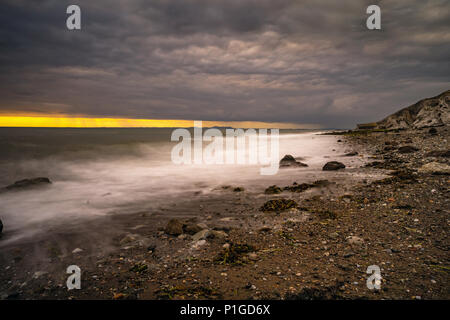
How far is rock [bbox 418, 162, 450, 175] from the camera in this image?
7.63 meters

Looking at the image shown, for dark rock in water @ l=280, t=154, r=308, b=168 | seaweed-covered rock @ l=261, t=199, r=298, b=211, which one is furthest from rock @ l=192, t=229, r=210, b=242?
dark rock in water @ l=280, t=154, r=308, b=168

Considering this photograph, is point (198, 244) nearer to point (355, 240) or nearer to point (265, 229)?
point (265, 229)

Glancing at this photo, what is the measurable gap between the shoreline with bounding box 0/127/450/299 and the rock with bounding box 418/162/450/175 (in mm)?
1472

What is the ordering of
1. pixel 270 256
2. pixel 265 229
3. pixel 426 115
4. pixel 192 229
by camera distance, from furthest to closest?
pixel 426 115 < pixel 192 229 < pixel 265 229 < pixel 270 256

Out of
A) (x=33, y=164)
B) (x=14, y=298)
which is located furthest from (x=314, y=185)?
(x=33, y=164)

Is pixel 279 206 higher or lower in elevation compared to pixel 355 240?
higher

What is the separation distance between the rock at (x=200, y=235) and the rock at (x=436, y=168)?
8.10 meters

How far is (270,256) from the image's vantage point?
3957mm

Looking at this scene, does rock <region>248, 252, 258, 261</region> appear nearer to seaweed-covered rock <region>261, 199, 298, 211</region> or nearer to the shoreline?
the shoreline

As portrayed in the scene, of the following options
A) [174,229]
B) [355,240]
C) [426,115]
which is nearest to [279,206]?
[355,240]

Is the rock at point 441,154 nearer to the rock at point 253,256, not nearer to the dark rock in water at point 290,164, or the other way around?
the dark rock in water at point 290,164

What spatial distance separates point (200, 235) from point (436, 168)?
28.8 ft
